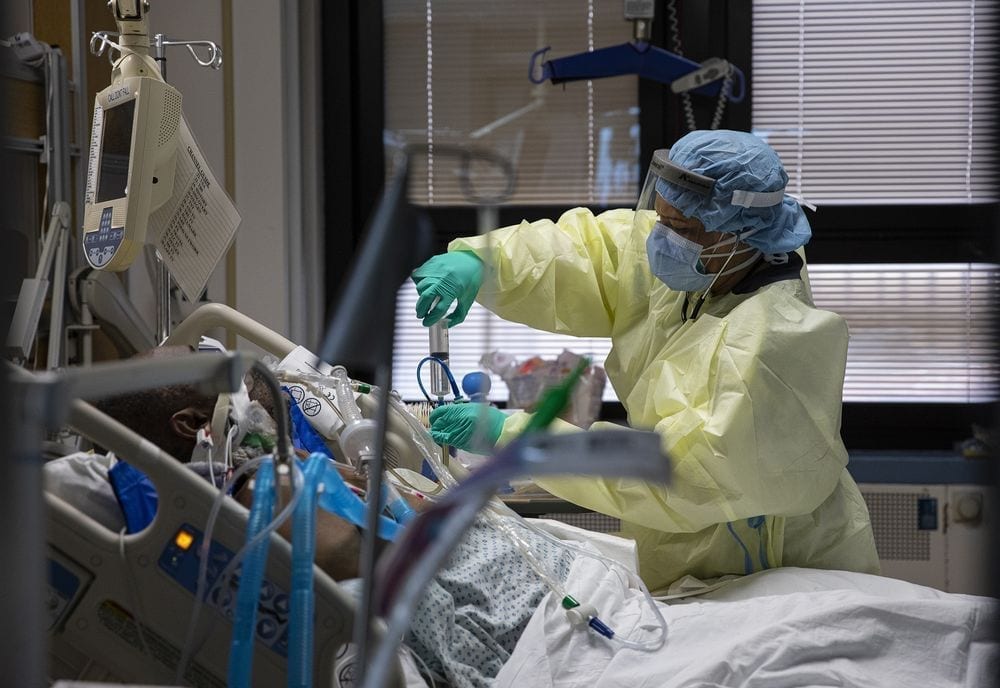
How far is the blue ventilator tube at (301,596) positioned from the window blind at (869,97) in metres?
2.67

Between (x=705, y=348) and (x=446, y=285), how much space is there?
50cm

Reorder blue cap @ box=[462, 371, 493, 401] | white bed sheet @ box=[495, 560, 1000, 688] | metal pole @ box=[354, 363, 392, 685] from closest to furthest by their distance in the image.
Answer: metal pole @ box=[354, 363, 392, 685] < white bed sheet @ box=[495, 560, 1000, 688] < blue cap @ box=[462, 371, 493, 401]

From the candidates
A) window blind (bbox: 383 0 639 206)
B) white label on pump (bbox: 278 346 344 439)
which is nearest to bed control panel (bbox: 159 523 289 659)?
white label on pump (bbox: 278 346 344 439)

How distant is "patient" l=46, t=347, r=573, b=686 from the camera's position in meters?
1.45

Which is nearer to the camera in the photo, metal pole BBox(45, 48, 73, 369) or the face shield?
the face shield

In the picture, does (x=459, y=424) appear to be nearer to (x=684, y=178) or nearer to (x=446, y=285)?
(x=446, y=285)

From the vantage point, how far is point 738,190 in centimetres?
184

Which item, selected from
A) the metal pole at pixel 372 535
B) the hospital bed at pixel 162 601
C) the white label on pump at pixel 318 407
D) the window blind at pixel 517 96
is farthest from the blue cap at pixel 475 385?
the metal pole at pixel 372 535

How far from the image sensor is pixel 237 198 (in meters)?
3.19

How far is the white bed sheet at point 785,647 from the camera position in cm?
134

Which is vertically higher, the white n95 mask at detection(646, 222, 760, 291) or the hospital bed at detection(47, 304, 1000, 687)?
the white n95 mask at detection(646, 222, 760, 291)

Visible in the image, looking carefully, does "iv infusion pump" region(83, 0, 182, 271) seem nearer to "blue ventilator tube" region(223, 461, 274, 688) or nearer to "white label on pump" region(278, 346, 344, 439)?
"white label on pump" region(278, 346, 344, 439)

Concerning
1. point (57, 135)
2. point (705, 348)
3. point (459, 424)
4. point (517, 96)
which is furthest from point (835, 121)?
point (57, 135)

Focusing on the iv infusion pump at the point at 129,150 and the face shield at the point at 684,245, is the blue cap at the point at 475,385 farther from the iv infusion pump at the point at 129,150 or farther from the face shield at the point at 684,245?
the iv infusion pump at the point at 129,150
